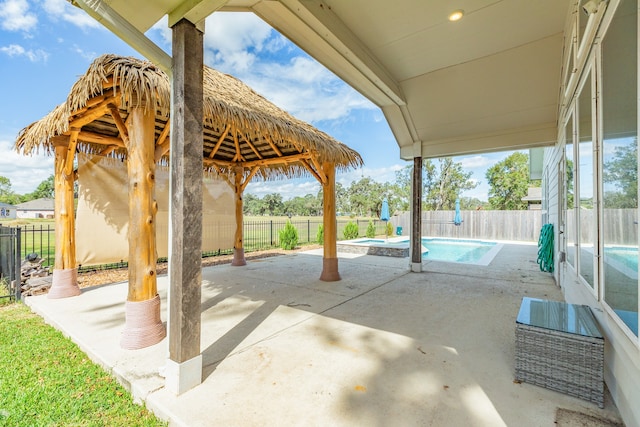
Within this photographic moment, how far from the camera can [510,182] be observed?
84.7ft

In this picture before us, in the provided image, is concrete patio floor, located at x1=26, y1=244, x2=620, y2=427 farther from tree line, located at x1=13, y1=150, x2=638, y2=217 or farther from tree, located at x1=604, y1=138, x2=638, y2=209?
tree line, located at x1=13, y1=150, x2=638, y2=217

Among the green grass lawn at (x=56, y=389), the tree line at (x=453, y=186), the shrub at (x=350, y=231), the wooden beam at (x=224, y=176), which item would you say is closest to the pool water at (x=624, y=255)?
the green grass lawn at (x=56, y=389)

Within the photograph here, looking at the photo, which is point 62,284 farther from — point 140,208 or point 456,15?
point 456,15

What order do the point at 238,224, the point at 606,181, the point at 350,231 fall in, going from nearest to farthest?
the point at 606,181
the point at 238,224
the point at 350,231

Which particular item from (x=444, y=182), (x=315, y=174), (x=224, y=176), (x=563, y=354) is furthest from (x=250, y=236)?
(x=444, y=182)

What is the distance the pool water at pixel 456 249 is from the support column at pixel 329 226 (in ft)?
21.5

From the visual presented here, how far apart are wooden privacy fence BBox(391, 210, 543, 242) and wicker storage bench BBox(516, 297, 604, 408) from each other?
1481 cm

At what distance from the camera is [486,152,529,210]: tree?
2542 cm

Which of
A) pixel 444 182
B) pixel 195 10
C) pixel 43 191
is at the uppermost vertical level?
pixel 43 191

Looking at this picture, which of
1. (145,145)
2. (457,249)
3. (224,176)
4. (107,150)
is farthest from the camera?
(457,249)

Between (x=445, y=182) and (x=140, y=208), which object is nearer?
(x=140, y=208)

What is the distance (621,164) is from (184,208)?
298 cm

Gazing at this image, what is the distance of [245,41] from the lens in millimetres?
15711

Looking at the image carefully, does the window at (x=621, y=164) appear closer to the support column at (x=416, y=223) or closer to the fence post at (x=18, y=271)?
the support column at (x=416, y=223)
